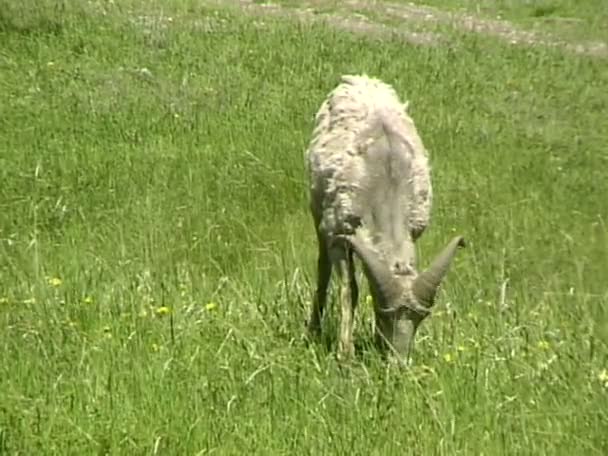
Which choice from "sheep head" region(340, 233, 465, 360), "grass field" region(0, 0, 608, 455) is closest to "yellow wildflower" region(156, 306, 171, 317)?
"grass field" region(0, 0, 608, 455)

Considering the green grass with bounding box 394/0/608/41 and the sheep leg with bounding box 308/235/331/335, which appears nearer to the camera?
the sheep leg with bounding box 308/235/331/335

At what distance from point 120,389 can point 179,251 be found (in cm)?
405

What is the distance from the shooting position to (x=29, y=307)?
21.2 feet

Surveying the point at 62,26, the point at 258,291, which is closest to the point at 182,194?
the point at 258,291

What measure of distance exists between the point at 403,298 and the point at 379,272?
23cm

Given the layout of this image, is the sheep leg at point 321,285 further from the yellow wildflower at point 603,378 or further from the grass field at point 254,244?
the yellow wildflower at point 603,378

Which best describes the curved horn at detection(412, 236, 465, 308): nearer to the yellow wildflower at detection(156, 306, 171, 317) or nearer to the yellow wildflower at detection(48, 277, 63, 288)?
the yellow wildflower at detection(156, 306, 171, 317)

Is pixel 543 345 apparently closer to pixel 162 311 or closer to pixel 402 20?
pixel 162 311

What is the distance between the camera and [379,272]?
6547 mm

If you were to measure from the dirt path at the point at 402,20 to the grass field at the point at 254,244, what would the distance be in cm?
102

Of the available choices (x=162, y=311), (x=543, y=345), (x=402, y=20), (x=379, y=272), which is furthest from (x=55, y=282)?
(x=402, y=20)

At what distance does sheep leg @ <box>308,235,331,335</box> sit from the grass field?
0.33 feet

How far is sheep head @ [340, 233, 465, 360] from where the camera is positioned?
6367 millimetres

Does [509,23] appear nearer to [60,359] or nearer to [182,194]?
[182,194]
